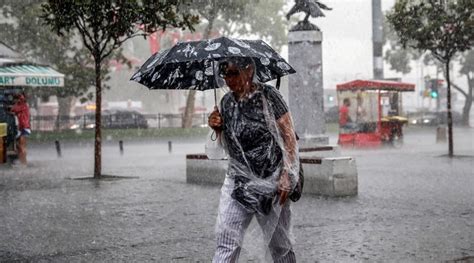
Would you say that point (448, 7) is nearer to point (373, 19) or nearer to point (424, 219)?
point (373, 19)

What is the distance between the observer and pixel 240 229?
16.9ft

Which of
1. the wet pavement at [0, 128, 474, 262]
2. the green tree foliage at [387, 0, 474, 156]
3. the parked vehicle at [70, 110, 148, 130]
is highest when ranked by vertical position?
the green tree foliage at [387, 0, 474, 156]

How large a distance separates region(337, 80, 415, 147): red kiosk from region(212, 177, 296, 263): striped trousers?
2363cm

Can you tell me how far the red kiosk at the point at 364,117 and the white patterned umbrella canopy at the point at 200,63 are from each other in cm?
2281

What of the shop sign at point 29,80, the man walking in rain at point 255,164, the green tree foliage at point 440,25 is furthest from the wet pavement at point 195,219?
the shop sign at point 29,80

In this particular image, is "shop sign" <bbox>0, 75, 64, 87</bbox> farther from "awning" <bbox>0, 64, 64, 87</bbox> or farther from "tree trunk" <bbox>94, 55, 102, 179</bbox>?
"tree trunk" <bbox>94, 55, 102, 179</bbox>

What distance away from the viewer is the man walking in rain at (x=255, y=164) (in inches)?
202

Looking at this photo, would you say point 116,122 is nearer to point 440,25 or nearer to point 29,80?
point 29,80

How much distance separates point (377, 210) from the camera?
10.9m

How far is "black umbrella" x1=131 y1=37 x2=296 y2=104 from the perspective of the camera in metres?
5.53

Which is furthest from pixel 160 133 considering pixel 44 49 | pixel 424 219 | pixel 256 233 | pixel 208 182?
pixel 256 233

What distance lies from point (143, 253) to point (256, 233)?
2665 mm

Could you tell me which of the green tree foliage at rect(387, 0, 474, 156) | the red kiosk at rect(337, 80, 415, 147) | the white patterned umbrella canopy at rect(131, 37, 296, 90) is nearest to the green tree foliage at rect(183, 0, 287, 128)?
the red kiosk at rect(337, 80, 415, 147)

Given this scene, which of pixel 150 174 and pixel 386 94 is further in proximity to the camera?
pixel 386 94
